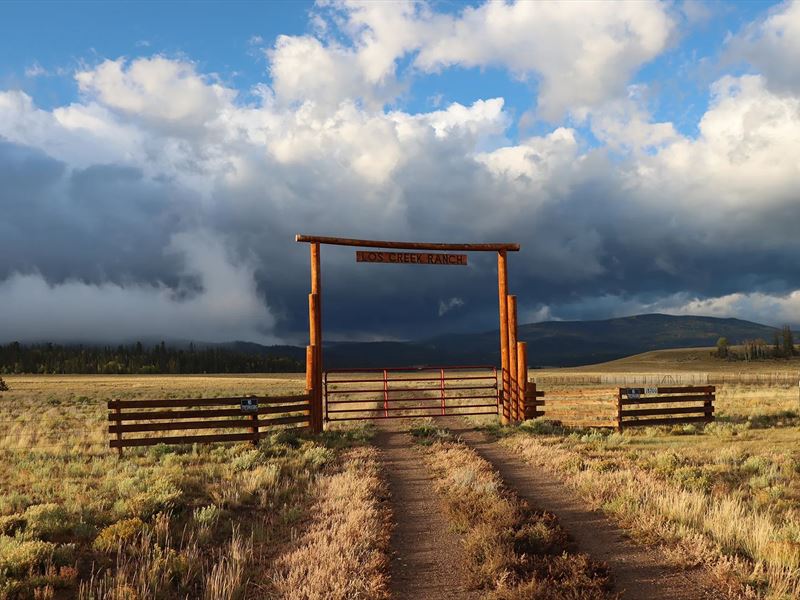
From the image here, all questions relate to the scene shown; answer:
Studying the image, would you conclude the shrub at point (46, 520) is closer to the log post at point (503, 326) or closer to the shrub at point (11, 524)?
the shrub at point (11, 524)

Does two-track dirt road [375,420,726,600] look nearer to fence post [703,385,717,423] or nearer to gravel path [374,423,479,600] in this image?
gravel path [374,423,479,600]

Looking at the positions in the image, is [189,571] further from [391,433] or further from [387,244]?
[387,244]

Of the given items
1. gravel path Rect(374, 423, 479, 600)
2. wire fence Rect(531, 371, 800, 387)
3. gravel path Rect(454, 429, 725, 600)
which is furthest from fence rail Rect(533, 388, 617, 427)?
wire fence Rect(531, 371, 800, 387)

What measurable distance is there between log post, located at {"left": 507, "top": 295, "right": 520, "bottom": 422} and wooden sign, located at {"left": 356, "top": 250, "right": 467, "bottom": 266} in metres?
2.52

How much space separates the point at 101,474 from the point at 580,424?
1510 cm

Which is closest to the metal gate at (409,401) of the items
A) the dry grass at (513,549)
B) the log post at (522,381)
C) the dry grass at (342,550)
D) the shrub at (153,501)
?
the log post at (522,381)

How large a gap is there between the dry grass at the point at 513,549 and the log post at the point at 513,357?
988cm

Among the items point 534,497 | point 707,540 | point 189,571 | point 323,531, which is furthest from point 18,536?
point 707,540

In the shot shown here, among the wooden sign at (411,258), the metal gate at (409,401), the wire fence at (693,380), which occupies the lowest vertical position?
the wire fence at (693,380)

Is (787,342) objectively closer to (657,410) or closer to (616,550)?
(657,410)

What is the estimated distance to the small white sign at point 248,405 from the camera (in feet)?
53.3

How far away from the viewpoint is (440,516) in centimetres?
902

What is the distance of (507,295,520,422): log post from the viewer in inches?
802

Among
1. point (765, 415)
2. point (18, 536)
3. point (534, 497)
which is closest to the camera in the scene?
point (18, 536)
